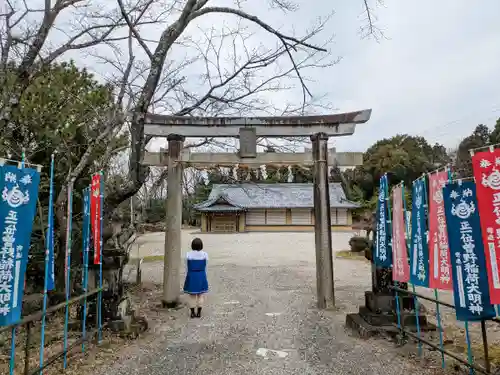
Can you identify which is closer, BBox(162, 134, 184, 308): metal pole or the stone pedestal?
the stone pedestal

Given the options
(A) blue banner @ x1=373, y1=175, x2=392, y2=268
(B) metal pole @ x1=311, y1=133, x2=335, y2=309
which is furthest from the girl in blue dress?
(A) blue banner @ x1=373, y1=175, x2=392, y2=268

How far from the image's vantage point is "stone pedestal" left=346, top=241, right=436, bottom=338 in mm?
5102

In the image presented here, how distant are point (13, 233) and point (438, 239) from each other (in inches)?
152

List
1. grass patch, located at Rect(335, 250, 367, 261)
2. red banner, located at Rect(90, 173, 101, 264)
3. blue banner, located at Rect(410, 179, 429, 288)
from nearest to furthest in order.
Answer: blue banner, located at Rect(410, 179, 429, 288)
red banner, located at Rect(90, 173, 101, 264)
grass patch, located at Rect(335, 250, 367, 261)

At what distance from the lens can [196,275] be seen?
21.2ft

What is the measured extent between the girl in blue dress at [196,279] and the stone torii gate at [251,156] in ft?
2.88

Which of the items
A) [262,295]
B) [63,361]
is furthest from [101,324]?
[262,295]

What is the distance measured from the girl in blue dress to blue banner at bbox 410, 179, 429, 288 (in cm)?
370

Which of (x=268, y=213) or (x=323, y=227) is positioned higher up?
(x=268, y=213)

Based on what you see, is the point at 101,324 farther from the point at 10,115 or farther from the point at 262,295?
the point at 262,295

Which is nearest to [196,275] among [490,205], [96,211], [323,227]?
[96,211]

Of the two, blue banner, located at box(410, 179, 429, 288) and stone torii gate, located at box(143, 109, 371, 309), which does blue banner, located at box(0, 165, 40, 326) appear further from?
stone torii gate, located at box(143, 109, 371, 309)

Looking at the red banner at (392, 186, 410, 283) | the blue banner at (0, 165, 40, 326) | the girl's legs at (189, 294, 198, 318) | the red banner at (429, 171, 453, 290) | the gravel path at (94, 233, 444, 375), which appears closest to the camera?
the blue banner at (0, 165, 40, 326)

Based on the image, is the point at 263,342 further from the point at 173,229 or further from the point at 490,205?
the point at 490,205
